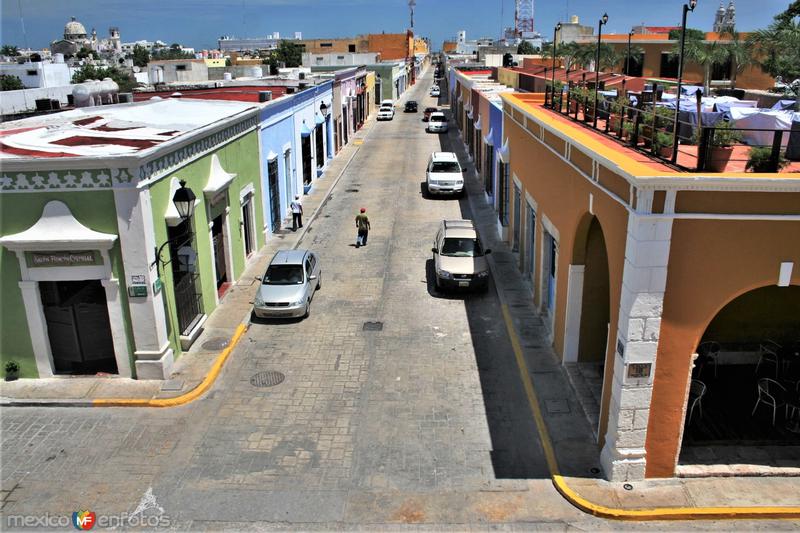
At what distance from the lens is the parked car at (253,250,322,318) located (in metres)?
17.3

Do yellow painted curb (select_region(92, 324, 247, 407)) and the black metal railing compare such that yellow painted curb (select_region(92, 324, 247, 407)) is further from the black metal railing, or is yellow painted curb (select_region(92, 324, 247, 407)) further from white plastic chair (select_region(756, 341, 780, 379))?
white plastic chair (select_region(756, 341, 780, 379))

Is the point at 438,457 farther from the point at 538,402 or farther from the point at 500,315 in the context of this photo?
the point at 500,315

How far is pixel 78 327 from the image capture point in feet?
48.1

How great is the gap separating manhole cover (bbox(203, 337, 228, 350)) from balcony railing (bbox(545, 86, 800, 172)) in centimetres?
1053

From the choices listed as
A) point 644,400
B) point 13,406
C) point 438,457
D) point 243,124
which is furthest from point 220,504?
point 243,124

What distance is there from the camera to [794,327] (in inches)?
556

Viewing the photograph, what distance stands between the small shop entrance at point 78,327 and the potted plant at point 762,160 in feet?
43.3

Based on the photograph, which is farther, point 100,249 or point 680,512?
point 100,249

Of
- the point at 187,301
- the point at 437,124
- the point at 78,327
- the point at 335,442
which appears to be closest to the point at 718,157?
the point at 335,442

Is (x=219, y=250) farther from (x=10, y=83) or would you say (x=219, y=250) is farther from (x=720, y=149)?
(x=10, y=83)

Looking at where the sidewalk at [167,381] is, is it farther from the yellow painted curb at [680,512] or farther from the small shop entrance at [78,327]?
the yellow painted curb at [680,512]

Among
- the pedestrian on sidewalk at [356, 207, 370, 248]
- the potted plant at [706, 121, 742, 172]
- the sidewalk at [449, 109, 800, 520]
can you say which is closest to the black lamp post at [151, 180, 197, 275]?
the sidewalk at [449, 109, 800, 520]

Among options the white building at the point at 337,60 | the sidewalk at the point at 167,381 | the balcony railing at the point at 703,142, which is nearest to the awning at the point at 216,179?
the sidewalk at the point at 167,381

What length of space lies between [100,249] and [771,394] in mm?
13777
